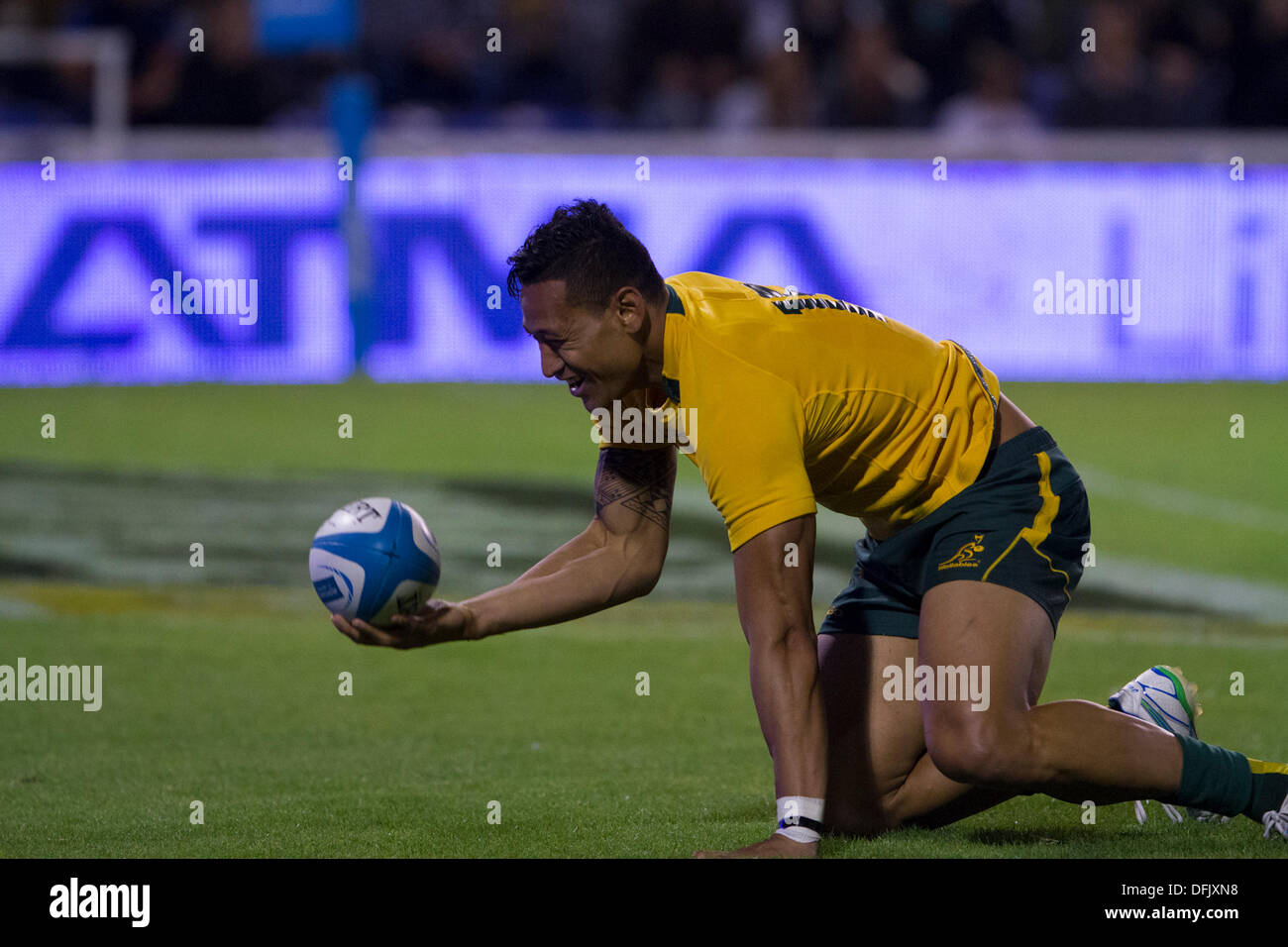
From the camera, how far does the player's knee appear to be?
4.26 metres

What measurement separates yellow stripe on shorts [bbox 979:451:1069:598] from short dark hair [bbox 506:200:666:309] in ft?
3.87

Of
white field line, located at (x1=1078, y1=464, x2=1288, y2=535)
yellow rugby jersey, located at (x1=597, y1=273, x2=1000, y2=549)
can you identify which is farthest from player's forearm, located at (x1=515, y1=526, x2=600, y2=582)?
white field line, located at (x1=1078, y1=464, x2=1288, y2=535)

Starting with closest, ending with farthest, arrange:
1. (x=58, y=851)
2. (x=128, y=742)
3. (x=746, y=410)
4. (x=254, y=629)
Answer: (x=746, y=410)
(x=58, y=851)
(x=128, y=742)
(x=254, y=629)

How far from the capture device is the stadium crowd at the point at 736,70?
1611 centimetres

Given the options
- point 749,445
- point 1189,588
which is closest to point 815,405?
point 749,445

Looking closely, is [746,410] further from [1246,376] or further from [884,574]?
[1246,376]

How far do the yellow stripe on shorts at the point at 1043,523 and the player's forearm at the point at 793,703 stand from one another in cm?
63

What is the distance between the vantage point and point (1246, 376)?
13.9 meters

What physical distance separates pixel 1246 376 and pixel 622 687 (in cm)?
859

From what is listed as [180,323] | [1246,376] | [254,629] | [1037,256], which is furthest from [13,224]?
[1246,376]

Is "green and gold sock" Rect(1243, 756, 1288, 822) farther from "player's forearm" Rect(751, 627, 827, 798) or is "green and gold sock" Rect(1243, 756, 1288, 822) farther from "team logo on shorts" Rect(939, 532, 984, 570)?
"player's forearm" Rect(751, 627, 827, 798)

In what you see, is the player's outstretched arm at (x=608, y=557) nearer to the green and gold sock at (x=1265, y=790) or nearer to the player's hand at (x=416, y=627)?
the player's hand at (x=416, y=627)

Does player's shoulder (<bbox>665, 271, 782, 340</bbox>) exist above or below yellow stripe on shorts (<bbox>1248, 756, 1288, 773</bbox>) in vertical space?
above

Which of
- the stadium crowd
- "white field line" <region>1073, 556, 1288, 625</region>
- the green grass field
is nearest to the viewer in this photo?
the green grass field
